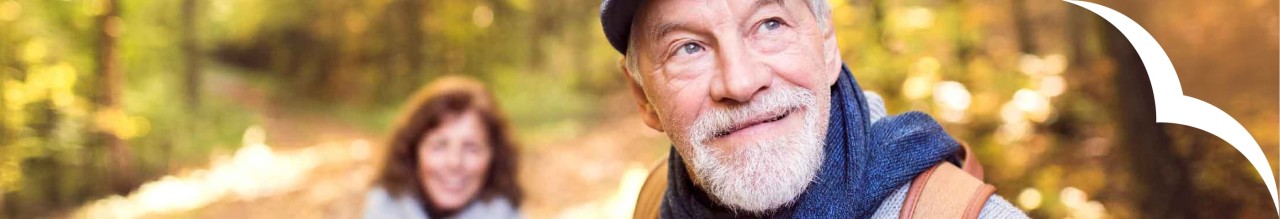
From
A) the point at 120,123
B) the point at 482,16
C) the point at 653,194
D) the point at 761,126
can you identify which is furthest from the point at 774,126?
the point at 120,123

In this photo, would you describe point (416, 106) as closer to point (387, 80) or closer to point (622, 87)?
point (387, 80)

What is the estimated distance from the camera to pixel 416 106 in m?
3.60

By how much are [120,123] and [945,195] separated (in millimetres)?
3083

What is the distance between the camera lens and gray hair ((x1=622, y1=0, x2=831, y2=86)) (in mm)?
1317

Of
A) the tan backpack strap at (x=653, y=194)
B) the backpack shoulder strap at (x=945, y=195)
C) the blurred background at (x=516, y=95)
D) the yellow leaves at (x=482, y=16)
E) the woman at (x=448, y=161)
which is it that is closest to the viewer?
the backpack shoulder strap at (x=945, y=195)

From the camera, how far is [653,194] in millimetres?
1705

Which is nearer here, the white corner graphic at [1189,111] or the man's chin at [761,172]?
the man's chin at [761,172]

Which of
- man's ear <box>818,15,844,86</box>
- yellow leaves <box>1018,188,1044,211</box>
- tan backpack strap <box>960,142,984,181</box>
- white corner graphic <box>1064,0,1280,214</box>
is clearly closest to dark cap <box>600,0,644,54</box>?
man's ear <box>818,15,844,86</box>

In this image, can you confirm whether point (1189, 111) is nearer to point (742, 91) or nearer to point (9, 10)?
point (742, 91)

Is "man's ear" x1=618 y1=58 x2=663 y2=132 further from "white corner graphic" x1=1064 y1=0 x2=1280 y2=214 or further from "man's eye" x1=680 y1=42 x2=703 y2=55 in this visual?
"white corner graphic" x1=1064 y1=0 x2=1280 y2=214

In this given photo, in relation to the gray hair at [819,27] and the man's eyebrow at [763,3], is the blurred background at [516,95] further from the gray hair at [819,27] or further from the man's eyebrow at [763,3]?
the man's eyebrow at [763,3]

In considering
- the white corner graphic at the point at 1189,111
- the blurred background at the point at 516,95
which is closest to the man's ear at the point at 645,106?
the white corner graphic at the point at 1189,111

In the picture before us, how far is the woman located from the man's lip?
236cm

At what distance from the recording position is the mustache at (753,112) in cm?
121
